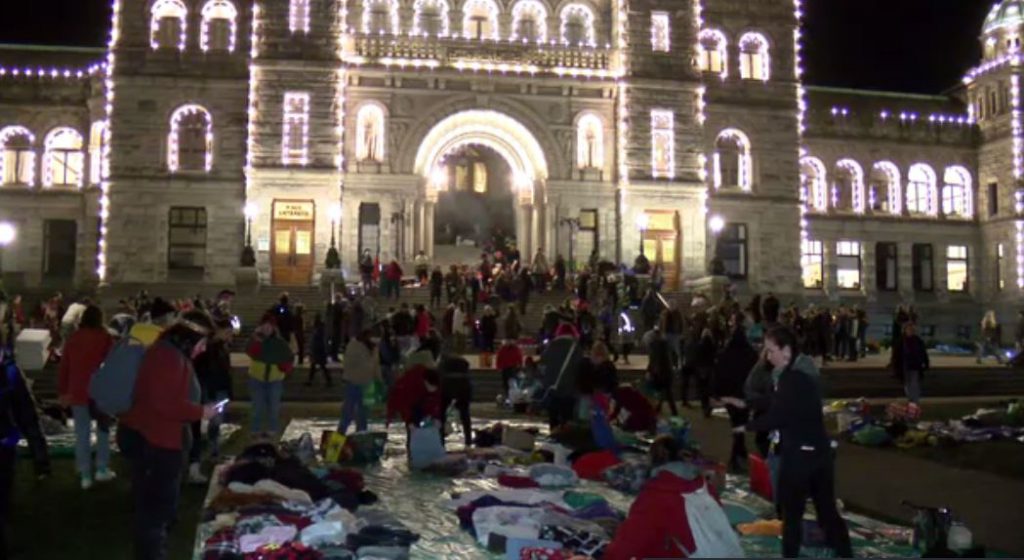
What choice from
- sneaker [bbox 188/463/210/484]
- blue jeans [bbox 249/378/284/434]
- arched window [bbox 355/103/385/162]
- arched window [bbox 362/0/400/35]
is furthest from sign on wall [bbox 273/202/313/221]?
sneaker [bbox 188/463/210/484]

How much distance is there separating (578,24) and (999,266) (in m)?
23.9

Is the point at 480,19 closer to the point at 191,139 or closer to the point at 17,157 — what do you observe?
the point at 191,139

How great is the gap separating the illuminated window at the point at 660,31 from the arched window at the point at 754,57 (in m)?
4.28

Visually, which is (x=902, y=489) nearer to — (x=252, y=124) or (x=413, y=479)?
(x=413, y=479)

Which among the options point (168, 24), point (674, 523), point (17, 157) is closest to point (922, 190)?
point (168, 24)

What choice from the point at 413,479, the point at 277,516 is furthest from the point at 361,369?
the point at 277,516

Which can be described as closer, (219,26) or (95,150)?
(219,26)

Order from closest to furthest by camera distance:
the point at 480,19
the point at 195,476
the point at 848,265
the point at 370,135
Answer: the point at 195,476
the point at 370,135
the point at 480,19
the point at 848,265

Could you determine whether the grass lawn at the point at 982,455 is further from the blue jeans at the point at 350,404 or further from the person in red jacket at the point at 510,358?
the blue jeans at the point at 350,404

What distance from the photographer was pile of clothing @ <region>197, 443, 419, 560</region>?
8.63m

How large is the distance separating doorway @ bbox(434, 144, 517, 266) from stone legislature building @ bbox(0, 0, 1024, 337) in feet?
9.55

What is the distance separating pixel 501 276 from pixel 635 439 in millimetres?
17489

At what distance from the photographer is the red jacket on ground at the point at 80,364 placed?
1194cm

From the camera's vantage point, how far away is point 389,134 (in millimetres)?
37625
